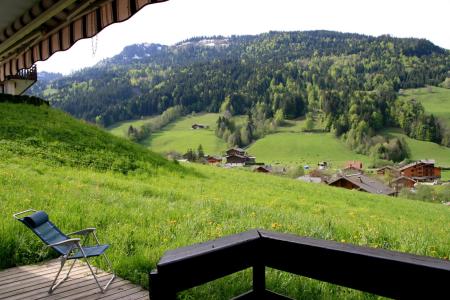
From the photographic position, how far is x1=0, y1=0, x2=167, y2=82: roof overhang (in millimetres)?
3449

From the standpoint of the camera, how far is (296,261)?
2430 millimetres

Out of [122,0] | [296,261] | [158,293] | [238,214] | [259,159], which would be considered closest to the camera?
[158,293]

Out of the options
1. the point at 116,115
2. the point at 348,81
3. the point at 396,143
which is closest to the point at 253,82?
the point at 348,81

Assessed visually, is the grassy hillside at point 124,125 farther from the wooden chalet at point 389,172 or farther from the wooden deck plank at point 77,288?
the wooden deck plank at point 77,288

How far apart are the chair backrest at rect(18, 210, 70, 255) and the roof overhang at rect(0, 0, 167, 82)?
1939 mm

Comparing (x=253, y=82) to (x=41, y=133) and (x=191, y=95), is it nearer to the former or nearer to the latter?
(x=191, y=95)

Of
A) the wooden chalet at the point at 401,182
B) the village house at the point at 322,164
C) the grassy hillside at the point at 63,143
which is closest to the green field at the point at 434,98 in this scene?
the village house at the point at 322,164

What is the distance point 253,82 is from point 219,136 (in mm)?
49562

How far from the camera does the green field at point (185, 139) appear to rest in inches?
5340

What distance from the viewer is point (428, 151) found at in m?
121

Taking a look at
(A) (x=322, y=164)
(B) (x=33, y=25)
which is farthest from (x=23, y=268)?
(A) (x=322, y=164)

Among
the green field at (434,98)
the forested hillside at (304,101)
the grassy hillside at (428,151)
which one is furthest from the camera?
the green field at (434,98)

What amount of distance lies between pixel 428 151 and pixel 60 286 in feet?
430

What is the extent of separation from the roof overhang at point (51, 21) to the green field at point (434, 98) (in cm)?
15449
